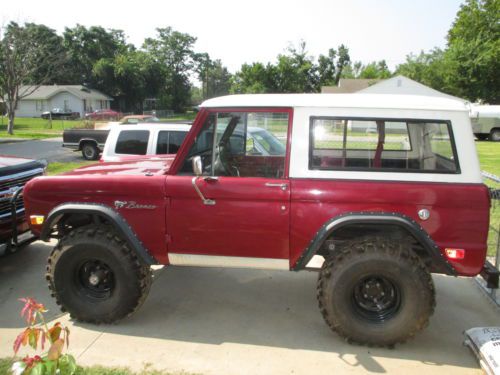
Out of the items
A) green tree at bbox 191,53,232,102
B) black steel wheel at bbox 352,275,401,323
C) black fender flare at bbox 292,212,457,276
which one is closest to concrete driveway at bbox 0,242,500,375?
black steel wheel at bbox 352,275,401,323

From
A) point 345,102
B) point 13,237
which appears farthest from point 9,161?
point 345,102

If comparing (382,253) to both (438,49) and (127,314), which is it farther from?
(438,49)

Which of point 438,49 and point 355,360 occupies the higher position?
point 438,49

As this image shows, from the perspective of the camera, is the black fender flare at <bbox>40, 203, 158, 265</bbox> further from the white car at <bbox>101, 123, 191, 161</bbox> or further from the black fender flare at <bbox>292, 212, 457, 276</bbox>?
the white car at <bbox>101, 123, 191, 161</bbox>

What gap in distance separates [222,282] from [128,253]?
1.47 m

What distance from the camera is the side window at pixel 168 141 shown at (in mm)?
8523

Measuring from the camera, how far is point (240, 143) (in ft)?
13.2

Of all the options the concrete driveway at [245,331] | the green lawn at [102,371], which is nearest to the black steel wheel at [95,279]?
the concrete driveway at [245,331]

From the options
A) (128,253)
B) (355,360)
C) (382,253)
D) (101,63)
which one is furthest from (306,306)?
(101,63)

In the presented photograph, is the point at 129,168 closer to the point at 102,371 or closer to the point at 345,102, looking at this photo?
the point at 102,371

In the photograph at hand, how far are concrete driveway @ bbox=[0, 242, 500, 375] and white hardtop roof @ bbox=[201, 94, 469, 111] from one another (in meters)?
1.98

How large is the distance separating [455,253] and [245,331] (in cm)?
188

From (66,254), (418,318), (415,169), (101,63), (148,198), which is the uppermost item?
(101,63)

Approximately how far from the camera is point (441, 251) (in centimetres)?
333
